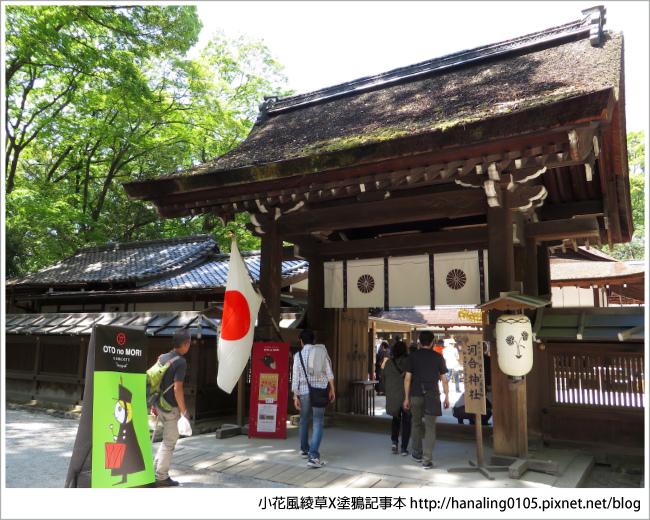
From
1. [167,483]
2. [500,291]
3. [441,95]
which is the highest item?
[441,95]

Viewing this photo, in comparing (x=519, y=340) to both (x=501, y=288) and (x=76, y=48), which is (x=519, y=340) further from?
(x=76, y=48)

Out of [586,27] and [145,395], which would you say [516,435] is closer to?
[145,395]

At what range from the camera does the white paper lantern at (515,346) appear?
5.50 metres

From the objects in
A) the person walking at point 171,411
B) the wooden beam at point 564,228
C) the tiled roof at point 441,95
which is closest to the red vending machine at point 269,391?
the person walking at point 171,411

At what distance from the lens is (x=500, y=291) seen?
5844 mm

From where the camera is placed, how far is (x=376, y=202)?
7047 mm

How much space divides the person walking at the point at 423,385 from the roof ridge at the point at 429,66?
518cm

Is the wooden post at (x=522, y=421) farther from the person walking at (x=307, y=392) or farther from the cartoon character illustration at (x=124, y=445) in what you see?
A: the cartoon character illustration at (x=124, y=445)

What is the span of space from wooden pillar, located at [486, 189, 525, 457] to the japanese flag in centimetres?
356

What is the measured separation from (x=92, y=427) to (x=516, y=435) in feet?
15.4

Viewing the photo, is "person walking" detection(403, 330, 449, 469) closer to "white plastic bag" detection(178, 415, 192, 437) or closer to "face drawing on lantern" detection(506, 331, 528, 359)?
"face drawing on lantern" detection(506, 331, 528, 359)

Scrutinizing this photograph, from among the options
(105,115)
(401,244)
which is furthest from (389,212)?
(105,115)

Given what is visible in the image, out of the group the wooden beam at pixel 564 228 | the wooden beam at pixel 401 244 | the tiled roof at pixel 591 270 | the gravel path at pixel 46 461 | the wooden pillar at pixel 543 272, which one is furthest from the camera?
the tiled roof at pixel 591 270

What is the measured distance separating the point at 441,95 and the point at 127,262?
12.6 metres
